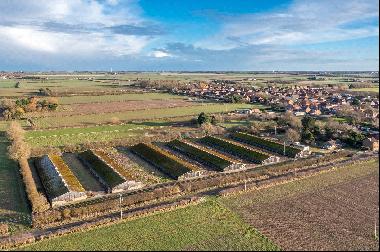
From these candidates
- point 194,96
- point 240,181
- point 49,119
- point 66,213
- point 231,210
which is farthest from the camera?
point 194,96

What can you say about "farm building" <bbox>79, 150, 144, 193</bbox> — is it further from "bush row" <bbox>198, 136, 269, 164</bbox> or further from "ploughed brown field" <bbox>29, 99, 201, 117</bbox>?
"ploughed brown field" <bbox>29, 99, 201, 117</bbox>

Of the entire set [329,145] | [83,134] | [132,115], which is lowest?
[329,145]

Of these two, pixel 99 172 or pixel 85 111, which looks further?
pixel 85 111

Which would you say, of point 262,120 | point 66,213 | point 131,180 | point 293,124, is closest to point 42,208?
point 66,213

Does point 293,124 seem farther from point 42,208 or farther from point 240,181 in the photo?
point 42,208

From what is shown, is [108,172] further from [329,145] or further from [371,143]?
[371,143]

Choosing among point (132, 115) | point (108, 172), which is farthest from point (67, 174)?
point (132, 115)

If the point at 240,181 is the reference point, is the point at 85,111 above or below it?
above
